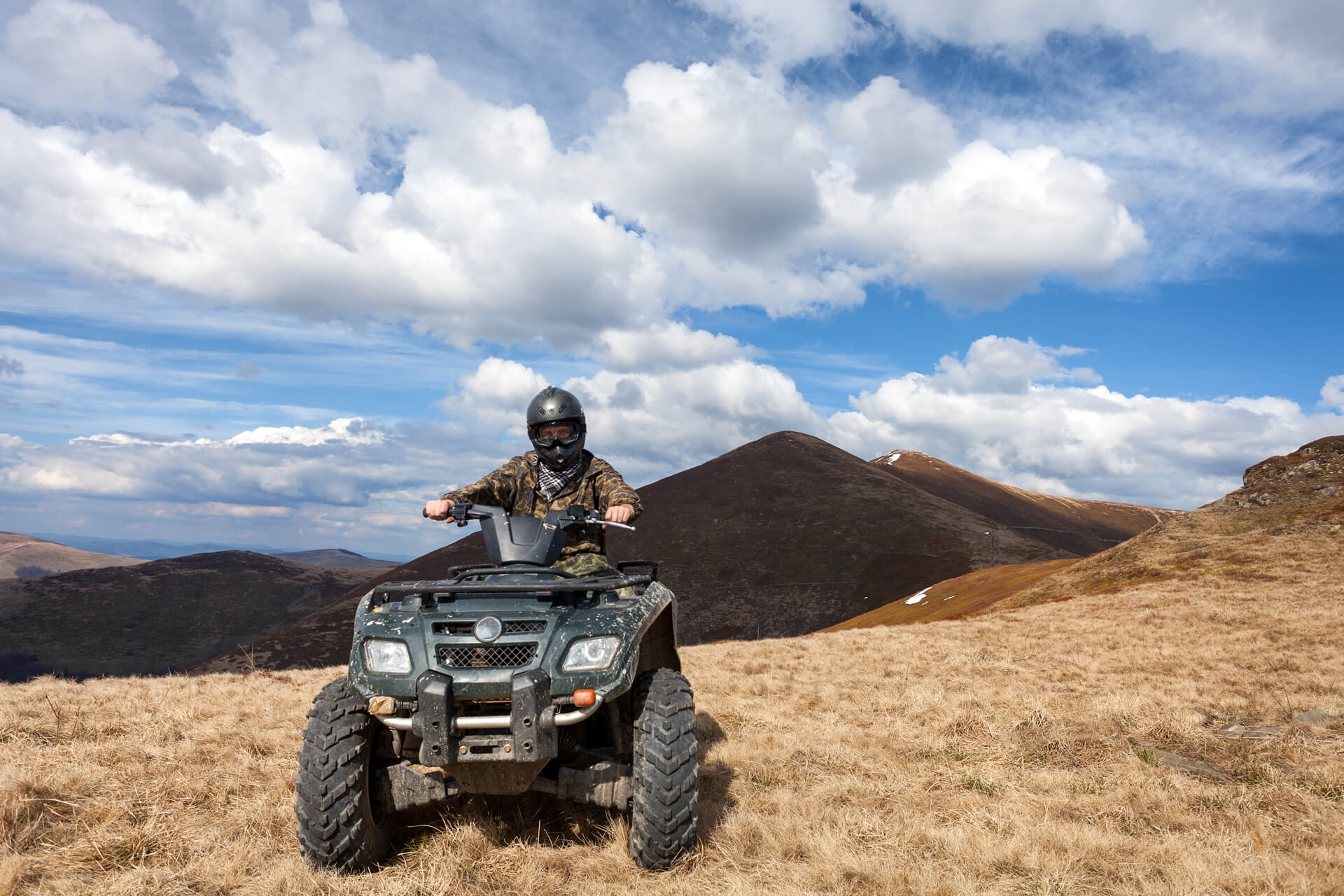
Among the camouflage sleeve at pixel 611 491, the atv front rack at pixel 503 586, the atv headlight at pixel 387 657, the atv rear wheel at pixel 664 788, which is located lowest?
the atv rear wheel at pixel 664 788

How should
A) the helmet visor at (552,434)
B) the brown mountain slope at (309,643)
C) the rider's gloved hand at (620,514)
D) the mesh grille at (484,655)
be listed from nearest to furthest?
the mesh grille at (484,655), the rider's gloved hand at (620,514), the helmet visor at (552,434), the brown mountain slope at (309,643)

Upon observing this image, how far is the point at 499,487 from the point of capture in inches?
281

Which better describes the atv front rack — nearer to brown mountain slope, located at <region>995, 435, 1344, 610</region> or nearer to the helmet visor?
the helmet visor

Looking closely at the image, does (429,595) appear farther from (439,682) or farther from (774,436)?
(774,436)

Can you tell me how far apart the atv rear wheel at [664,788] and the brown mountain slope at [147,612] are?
4507 inches

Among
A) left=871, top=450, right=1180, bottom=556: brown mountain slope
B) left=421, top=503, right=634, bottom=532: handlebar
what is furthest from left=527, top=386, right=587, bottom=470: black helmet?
left=871, top=450, right=1180, bottom=556: brown mountain slope

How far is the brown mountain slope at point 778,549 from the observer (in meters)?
92.4

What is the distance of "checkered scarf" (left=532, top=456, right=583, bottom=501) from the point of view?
285 inches

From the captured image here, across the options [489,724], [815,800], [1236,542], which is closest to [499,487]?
[489,724]

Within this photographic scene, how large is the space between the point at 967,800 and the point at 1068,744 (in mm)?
2723

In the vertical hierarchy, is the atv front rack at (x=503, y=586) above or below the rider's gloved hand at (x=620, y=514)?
below

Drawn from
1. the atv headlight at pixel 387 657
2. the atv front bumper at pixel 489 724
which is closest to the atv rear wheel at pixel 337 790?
the atv headlight at pixel 387 657

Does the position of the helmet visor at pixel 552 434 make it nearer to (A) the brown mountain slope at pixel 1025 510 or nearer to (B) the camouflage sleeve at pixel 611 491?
(B) the camouflage sleeve at pixel 611 491

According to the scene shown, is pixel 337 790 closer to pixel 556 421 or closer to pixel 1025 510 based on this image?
pixel 556 421
